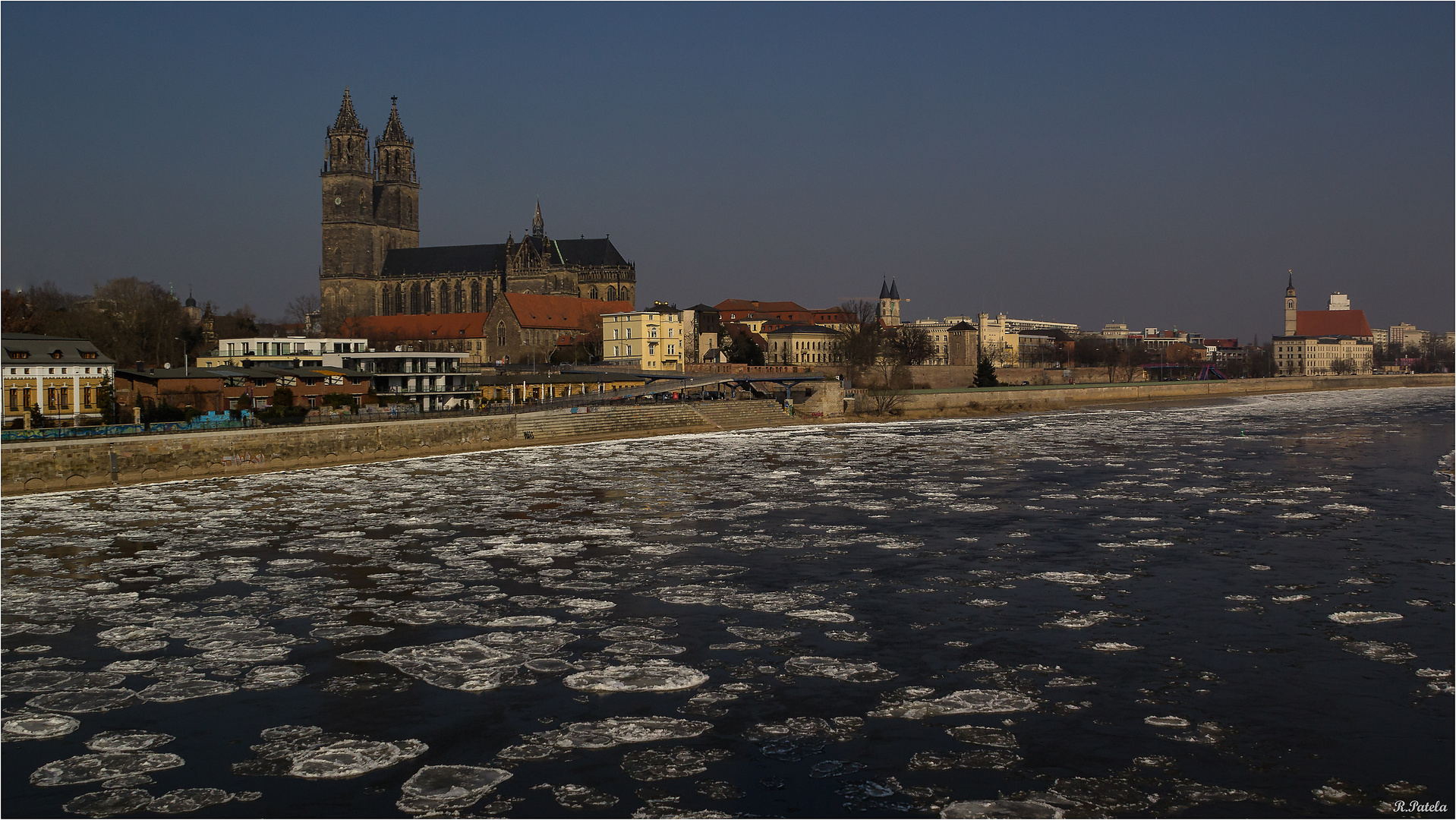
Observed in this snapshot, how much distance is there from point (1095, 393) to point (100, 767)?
8741cm

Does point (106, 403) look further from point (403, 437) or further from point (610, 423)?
point (610, 423)

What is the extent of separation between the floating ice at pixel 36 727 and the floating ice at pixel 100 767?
2.69 ft

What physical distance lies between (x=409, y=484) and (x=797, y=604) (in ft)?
60.4

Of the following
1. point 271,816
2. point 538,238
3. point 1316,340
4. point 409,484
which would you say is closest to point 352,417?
point 409,484

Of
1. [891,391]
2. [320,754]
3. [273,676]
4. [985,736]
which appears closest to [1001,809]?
[985,736]

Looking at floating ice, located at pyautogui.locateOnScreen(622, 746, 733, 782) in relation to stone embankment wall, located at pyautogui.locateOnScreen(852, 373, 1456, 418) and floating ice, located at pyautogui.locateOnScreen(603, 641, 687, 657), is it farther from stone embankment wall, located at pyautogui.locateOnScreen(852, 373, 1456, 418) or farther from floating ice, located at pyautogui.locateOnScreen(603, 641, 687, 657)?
stone embankment wall, located at pyautogui.locateOnScreen(852, 373, 1456, 418)

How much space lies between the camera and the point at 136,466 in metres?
33.5

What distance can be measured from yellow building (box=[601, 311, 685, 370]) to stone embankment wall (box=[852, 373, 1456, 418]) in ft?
63.7

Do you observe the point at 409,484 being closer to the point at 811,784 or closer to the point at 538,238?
the point at 811,784

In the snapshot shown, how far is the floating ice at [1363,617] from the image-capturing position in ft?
45.6

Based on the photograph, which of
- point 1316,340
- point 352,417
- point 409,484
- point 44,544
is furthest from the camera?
point 1316,340

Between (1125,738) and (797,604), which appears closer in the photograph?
(1125,738)

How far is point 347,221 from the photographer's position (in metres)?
125

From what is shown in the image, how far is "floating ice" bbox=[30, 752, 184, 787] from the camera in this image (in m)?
9.36
